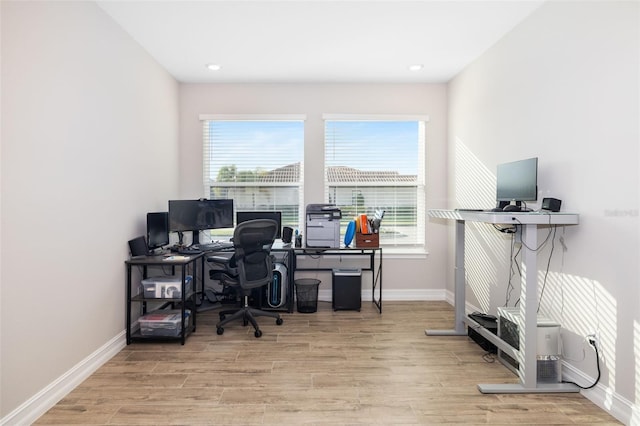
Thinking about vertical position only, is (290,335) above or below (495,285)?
below

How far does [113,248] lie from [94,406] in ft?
4.06

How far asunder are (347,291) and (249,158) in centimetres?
212

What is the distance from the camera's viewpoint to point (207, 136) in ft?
14.9

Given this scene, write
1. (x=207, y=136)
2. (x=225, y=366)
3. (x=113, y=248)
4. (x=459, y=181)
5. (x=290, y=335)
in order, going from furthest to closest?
(x=207, y=136), (x=459, y=181), (x=290, y=335), (x=113, y=248), (x=225, y=366)

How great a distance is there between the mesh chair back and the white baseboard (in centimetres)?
120

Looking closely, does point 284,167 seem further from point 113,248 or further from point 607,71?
point 607,71

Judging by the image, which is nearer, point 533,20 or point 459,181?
point 533,20

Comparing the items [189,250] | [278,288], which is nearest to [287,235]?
[278,288]

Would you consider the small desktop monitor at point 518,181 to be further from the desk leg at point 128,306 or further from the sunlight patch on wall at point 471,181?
the desk leg at point 128,306

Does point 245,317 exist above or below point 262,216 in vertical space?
below

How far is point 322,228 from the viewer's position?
13.6 ft

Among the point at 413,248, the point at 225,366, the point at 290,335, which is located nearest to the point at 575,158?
the point at 413,248

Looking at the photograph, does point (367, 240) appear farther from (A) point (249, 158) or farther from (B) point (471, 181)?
(A) point (249, 158)

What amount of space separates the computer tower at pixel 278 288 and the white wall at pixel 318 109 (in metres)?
0.64
